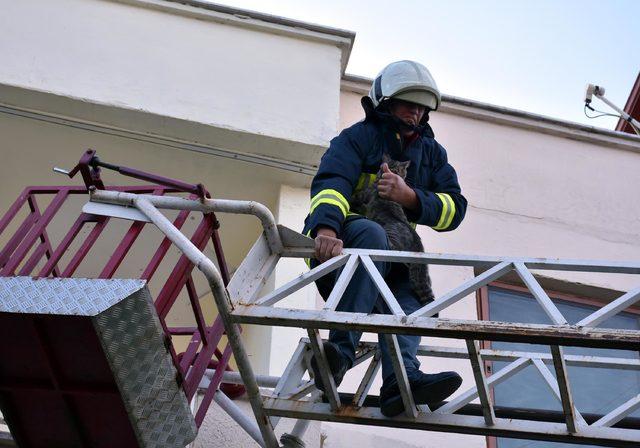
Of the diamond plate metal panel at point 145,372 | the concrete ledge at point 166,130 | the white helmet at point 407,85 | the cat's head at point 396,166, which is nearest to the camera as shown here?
the diamond plate metal panel at point 145,372

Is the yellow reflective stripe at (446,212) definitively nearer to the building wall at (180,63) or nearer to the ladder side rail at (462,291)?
the ladder side rail at (462,291)

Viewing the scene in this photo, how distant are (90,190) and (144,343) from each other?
0.96 metres

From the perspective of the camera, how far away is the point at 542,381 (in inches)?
325

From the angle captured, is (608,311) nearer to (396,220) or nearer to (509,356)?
(509,356)

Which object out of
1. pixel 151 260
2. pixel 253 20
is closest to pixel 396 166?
pixel 151 260

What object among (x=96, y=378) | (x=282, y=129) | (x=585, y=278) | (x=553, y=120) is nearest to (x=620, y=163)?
(x=553, y=120)

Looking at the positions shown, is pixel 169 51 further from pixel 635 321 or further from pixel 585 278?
pixel 635 321

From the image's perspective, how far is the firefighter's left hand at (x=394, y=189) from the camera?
5922 millimetres

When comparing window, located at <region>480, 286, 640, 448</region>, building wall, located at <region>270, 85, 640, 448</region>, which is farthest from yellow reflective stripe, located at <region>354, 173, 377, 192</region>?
building wall, located at <region>270, 85, 640, 448</region>

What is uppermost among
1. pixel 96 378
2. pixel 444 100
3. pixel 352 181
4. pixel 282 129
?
pixel 444 100

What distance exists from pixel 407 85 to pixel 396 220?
31.5 inches

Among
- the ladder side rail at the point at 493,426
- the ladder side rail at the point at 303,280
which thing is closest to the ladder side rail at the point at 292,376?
the ladder side rail at the point at 493,426

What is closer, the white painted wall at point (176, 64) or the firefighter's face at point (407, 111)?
the firefighter's face at point (407, 111)

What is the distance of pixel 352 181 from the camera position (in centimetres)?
606
